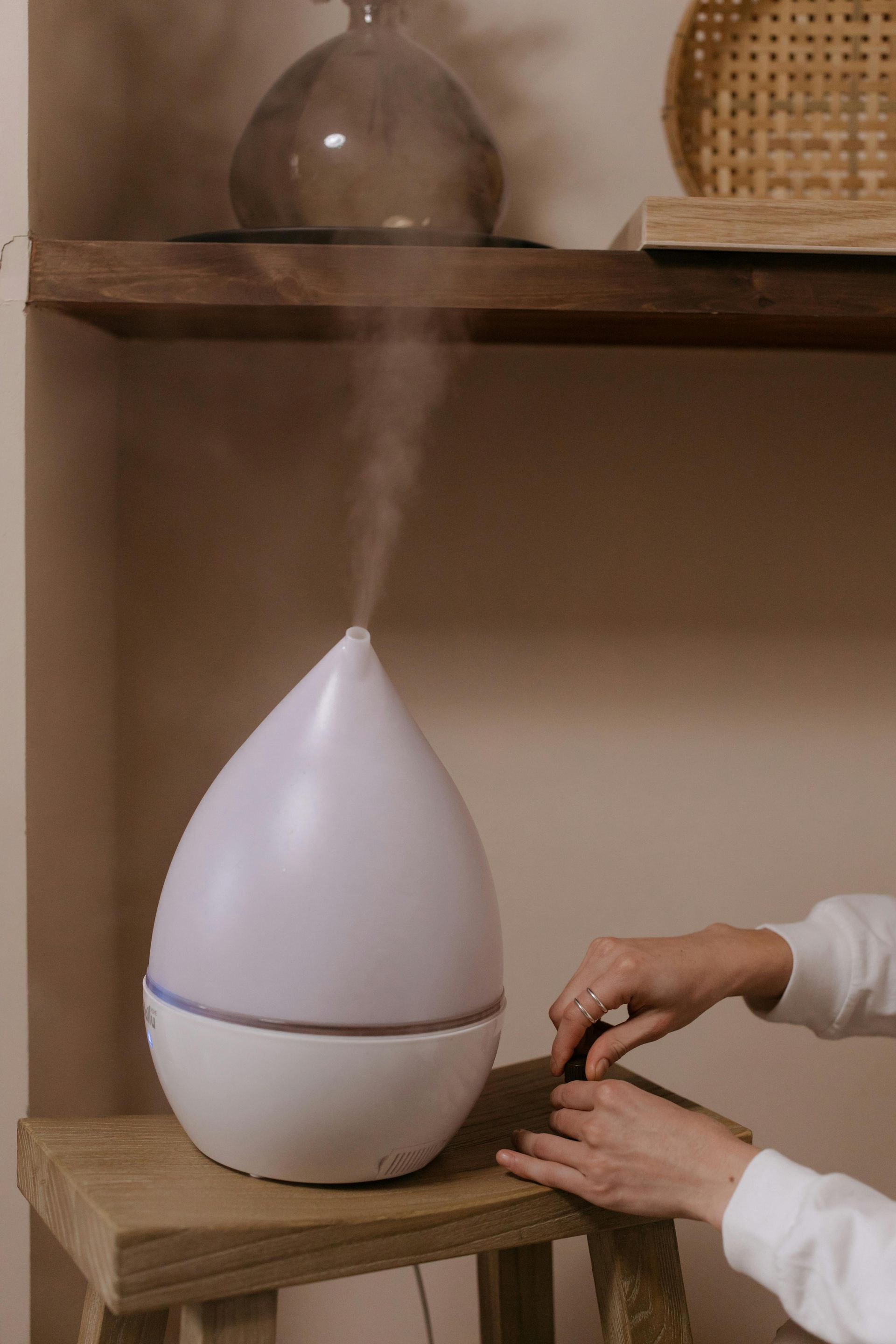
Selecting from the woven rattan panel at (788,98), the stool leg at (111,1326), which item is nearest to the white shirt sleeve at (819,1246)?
the stool leg at (111,1326)

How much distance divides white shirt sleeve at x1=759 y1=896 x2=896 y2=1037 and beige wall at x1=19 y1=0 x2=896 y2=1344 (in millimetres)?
337

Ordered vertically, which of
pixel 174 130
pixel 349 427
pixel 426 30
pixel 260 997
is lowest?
pixel 260 997

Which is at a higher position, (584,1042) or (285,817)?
(285,817)

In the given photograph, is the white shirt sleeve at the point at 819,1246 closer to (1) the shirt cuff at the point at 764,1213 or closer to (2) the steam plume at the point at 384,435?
(1) the shirt cuff at the point at 764,1213

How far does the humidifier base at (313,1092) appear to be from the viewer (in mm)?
642

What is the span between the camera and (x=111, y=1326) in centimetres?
73

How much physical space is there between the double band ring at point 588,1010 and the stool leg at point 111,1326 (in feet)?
1.11

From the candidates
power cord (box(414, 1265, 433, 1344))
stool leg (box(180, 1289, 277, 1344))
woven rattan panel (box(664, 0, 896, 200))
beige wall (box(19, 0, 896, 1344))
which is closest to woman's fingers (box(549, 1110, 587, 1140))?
stool leg (box(180, 1289, 277, 1344))

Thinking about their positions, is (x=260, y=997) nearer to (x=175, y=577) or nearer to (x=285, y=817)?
(x=285, y=817)

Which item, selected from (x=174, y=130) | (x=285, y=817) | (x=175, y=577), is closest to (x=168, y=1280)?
(x=285, y=817)

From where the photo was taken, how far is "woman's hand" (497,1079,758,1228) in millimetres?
693

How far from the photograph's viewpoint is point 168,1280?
1.98 feet

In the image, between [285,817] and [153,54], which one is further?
[153,54]

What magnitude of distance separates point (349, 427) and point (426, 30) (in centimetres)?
44
